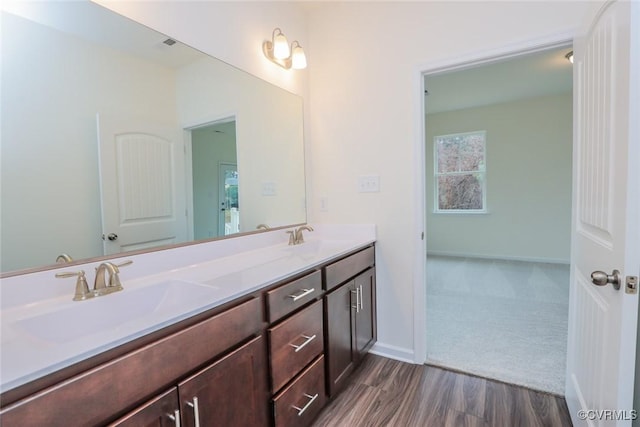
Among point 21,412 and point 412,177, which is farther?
point 412,177

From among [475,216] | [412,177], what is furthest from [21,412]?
[475,216]

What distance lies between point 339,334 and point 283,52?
71.1 inches

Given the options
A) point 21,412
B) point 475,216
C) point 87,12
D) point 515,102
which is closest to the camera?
point 21,412

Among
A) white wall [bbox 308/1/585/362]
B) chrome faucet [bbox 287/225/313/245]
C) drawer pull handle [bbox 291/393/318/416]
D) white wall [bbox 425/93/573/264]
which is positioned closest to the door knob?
white wall [bbox 308/1/585/362]

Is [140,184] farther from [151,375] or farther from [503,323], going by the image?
[503,323]

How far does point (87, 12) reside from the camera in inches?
45.4

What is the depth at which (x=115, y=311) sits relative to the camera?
1025 millimetres

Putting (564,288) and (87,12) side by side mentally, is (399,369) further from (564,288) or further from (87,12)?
(564,288)

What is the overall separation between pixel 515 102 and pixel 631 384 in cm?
497

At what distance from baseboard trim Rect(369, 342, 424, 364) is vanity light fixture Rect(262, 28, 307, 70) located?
6.84ft

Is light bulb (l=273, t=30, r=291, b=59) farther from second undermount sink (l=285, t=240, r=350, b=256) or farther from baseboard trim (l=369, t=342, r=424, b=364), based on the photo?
baseboard trim (l=369, t=342, r=424, b=364)

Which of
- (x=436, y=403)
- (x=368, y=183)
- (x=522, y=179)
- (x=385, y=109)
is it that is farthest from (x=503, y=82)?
(x=436, y=403)

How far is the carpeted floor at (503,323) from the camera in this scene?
197 cm

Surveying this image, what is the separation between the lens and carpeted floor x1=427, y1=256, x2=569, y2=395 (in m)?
1.97
